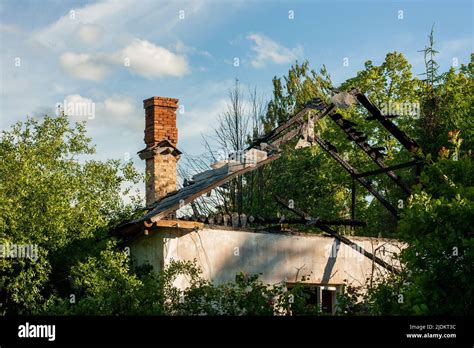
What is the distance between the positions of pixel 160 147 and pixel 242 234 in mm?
3933

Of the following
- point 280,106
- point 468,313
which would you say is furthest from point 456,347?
point 280,106

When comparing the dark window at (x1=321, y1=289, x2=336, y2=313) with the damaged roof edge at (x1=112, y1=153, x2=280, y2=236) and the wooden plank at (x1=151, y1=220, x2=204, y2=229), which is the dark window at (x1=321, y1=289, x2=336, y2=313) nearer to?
the damaged roof edge at (x1=112, y1=153, x2=280, y2=236)

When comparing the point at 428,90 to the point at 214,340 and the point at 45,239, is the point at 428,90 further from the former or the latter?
the point at 214,340

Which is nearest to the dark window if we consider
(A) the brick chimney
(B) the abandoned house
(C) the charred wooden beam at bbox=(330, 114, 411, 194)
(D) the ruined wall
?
(B) the abandoned house

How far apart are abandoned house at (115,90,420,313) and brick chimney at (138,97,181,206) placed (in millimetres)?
25

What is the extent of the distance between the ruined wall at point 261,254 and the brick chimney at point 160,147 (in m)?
3.35

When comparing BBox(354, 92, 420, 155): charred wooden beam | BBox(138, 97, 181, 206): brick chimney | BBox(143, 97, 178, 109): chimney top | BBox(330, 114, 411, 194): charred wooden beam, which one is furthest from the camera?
BBox(143, 97, 178, 109): chimney top

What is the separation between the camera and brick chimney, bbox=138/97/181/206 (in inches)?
735

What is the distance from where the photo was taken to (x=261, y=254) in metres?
16.1

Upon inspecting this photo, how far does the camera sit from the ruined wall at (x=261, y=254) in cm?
1502

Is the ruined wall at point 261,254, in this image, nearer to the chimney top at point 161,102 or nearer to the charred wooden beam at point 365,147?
the charred wooden beam at point 365,147

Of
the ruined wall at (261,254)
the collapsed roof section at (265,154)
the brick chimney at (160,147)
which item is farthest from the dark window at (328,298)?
the brick chimney at (160,147)

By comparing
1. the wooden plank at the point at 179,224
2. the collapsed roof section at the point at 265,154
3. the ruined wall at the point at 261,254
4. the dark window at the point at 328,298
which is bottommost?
the dark window at the point at 328,298

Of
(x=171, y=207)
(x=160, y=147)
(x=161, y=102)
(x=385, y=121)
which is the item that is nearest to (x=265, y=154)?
(x=171, y=207)
